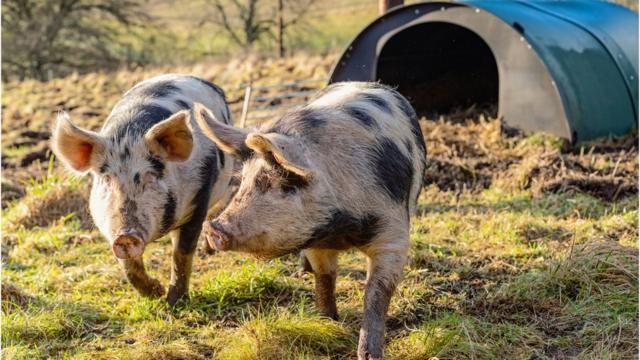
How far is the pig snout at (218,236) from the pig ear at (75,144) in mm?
1182

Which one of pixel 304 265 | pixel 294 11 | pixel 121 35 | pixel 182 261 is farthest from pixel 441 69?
pixel 294 11

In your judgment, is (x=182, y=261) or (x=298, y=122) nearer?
(x=298, y=122)

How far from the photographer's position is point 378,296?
359cm

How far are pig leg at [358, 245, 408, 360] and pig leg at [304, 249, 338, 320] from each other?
0.44 meters

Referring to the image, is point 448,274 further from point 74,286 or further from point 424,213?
point 74,286

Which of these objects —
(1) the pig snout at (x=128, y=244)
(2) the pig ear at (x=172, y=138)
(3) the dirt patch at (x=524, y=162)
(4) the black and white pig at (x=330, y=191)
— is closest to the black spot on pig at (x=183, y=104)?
(2) the pig ear at (x=172, y=138)

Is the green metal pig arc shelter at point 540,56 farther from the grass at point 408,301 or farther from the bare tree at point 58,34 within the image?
the bare tree at point 58,34

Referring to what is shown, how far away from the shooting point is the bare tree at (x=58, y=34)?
21766mm

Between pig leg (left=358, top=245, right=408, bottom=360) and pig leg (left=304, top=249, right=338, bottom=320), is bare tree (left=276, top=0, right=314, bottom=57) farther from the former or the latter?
pig leg (left=358, top=245, right=408, bottom=360)

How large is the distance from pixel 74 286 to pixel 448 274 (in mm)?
2337

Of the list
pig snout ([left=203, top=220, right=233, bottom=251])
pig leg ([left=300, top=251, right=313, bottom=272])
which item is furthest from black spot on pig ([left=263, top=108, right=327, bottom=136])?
pig leg ([left=300, top=251, right=313, bottom=272])

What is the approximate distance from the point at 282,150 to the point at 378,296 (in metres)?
0.83

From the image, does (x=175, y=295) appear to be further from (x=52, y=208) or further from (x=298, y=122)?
(x=52, y=208)

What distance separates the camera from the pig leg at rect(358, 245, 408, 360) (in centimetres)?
351
